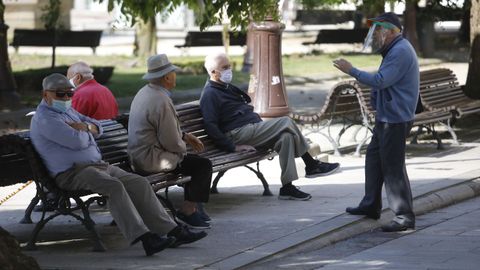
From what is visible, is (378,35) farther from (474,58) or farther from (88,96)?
(474,58)

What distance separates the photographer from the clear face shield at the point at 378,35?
9.13 meters

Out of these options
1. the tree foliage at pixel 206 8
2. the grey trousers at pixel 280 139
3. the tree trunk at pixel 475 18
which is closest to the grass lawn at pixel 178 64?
the tree trunk at pixel 475 18

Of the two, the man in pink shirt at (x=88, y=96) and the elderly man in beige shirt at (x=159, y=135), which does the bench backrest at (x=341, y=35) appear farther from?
the elderly man in beige shirt at (x=159, y=135)

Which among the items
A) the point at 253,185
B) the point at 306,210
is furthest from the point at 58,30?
the point at 306,210

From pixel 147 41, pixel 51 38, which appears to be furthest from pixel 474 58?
pixel 147 41

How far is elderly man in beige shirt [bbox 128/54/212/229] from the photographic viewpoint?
29.3 ft

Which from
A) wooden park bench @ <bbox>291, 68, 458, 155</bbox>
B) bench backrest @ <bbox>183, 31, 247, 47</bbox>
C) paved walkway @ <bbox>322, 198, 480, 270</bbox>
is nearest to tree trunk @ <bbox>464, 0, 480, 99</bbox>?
wooden park bench @ <bbox>291, 68, 458, 155</bbox>

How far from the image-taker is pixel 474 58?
16.8 meters

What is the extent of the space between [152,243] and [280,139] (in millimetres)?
2775

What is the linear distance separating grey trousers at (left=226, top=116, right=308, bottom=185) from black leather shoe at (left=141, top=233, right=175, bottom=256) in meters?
2.47

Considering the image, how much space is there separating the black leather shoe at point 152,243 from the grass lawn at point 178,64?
40.4 feet

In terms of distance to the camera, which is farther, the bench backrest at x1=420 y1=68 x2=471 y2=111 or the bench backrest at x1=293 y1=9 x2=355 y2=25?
the bench backrest at x1=293 y1=9 x2=355 y2=25

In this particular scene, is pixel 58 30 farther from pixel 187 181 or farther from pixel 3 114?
pixel 187 181

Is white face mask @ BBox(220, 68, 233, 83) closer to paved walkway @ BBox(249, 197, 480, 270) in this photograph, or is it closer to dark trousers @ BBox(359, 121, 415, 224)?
dark trousers @ BBox(359, 121, 415, 224)
